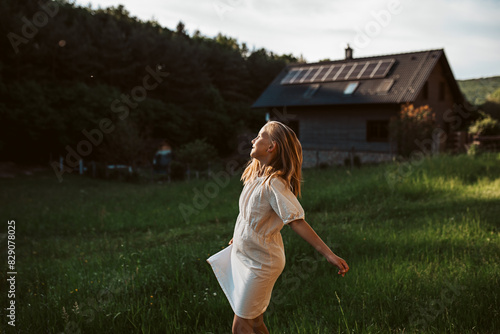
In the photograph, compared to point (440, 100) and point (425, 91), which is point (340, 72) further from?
point (440, 100)

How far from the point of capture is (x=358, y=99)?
2473 cm

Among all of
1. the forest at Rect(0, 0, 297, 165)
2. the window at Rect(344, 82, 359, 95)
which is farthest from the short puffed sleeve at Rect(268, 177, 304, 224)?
the forest at Rect(0, 0, 297, 165)

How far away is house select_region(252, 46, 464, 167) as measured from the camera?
24297 mm

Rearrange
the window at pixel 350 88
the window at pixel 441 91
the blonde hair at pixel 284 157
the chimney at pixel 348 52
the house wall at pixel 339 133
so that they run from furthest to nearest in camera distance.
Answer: the chimney at pixel 348 52 < the window at pixel 441 91 < the window at pixel 350 88 < the house wall at pixel 339 133 < the blonde hair at pixel 284 157

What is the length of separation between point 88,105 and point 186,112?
1166 centimetres

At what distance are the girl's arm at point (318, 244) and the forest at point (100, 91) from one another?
26623 millimetres

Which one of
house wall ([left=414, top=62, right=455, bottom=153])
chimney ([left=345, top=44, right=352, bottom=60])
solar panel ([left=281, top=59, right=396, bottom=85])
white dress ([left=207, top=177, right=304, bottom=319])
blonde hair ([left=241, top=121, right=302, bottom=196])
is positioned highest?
chimney ([left=345, top=44, right=352, bottom=60])

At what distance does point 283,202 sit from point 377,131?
23.9m

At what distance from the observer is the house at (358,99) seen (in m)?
24.3

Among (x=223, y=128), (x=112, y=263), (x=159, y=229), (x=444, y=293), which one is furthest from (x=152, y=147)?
(x=444, y=293)

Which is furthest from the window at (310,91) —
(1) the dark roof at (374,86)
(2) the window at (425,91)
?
(2) the window at (425,91)

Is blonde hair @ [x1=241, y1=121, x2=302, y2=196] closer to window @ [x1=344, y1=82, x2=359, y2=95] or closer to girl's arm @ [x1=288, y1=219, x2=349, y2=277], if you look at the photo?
girl's arm @ [x1=288, y1=219, x2=349, y2=277]

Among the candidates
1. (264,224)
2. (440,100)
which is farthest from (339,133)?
(264,224)

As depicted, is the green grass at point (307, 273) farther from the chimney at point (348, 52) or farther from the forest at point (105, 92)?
the chimney at point (348, 52)
